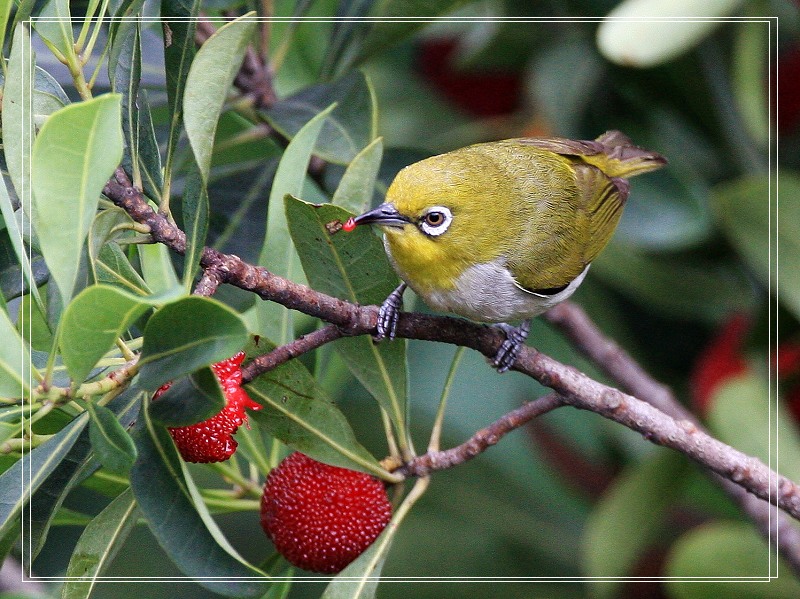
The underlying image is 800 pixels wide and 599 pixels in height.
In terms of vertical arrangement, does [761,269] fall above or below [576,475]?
above

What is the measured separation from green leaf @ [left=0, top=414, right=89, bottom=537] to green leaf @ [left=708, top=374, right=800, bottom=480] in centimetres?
160

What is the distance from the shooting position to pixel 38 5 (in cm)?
151

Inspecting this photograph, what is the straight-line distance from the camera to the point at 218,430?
50.2 inches

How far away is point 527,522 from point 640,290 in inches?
32.2

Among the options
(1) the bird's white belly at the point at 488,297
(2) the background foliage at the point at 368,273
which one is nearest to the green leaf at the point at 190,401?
(2) the background foliage at the point at 368,273

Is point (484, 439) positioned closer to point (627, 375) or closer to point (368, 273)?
point (368, 273)

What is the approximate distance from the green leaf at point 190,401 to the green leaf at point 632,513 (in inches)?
57.6

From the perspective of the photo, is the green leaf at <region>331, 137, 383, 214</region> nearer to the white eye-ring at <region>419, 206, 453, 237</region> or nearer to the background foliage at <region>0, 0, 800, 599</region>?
the background foliage at <region>0, 0, 800, 599</region>

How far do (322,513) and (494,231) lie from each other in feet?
2.37

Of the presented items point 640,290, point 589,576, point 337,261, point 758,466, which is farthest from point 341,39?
point 589,576

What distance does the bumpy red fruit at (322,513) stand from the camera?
1.52m

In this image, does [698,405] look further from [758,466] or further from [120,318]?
[120,318]

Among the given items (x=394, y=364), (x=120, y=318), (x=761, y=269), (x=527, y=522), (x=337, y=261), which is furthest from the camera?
(x=527, y=522)

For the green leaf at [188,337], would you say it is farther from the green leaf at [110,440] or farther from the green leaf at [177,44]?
the green leaf at [177,44]
